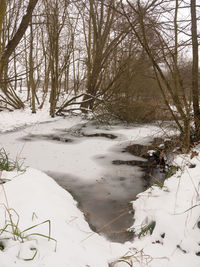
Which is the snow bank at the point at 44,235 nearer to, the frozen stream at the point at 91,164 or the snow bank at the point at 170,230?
the snow bank at the point at 170,230

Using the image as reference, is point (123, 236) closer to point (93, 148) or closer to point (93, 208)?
point (93, 208)

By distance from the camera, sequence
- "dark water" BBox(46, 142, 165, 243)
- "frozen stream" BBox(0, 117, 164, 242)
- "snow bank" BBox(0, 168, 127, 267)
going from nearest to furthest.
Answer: "snow bank" BBox(0, 168, 127, 267) < "dark water" BBox(46, 142, 165, 243) < "frozen stream" BBox(0, 117, 164, 242)

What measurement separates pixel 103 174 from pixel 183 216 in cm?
215

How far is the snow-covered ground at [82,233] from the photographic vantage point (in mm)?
1569

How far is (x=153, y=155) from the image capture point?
541 centimetres

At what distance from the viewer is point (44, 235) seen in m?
1.67

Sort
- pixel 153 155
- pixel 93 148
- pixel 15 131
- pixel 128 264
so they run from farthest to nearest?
pixel 15 131, pixel 93 148, pixel 153 155, pixel 128 264

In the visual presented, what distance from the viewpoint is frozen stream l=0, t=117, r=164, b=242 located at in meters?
2.89

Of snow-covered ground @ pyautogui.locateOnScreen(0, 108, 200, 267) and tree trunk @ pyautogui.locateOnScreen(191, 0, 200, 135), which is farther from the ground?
tree trunk @ pyautogui.locateOnScreen(191, 0, 200, 135)

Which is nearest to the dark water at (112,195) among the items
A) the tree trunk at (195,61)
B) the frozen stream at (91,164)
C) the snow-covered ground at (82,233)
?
the frozen stream at (91,164)

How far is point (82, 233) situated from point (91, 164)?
8.54ft

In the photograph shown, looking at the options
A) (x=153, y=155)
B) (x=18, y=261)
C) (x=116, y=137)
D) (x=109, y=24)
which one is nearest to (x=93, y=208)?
(x=18, y=261)

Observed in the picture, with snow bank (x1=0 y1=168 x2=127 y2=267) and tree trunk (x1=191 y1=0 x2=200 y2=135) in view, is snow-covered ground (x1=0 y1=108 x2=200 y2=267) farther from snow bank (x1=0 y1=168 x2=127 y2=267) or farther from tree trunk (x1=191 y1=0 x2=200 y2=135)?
tree trunk (x1=191 y1=0 x2=200 y2=135)

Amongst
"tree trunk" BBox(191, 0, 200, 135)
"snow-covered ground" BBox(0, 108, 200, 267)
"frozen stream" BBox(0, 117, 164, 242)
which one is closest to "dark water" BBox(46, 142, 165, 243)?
"frozen stream" BBox(0, 117, 164, 242)
